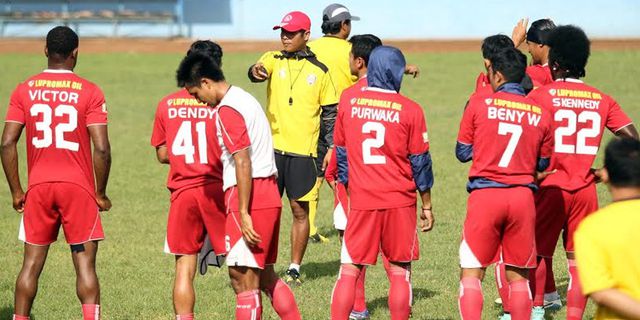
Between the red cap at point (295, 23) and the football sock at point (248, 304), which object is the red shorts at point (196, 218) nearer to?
the football sock at point (248, 304)

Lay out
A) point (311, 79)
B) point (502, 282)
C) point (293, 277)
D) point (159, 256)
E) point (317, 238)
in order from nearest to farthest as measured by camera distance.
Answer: point (502, 282)
point (311, 79)
point (293, 277)
point (159, 256)
point (317, 238)

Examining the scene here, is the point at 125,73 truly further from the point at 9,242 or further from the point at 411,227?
the point at 411,227

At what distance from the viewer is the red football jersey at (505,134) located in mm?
8500

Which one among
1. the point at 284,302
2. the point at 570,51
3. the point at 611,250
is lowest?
the point at 284,302

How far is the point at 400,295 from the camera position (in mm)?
8914

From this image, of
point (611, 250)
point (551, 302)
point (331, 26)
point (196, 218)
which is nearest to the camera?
point (611, 250)

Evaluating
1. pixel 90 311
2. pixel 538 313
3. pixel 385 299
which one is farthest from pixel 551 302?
pixel 90 311

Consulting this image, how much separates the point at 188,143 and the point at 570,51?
3.21 meters

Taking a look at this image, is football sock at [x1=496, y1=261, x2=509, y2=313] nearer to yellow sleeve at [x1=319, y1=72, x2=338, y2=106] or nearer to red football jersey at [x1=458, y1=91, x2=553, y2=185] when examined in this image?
red football jersey at [x1=458, y1=91, x2=553, y2=185]

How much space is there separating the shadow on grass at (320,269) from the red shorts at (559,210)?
3.62 meters

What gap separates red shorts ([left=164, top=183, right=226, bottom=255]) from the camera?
886 cm

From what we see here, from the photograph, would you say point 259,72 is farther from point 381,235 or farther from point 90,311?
point 90,311

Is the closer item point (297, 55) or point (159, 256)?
point (297, 55)

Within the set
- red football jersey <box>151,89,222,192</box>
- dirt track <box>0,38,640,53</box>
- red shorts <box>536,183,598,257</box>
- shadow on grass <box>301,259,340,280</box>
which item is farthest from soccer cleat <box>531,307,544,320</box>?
dirt track <box>0,38,640,53</box>
